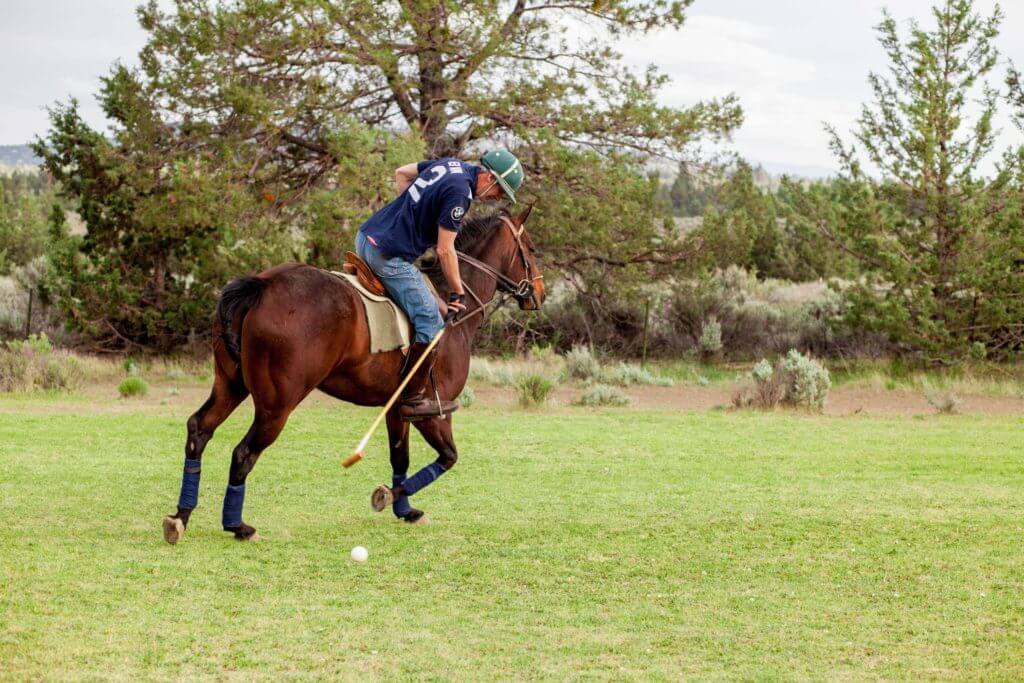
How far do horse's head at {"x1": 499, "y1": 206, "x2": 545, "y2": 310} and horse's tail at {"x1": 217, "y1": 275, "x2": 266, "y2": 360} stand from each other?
225cm

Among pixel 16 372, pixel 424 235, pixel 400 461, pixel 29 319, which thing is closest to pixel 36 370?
pixel 16 372

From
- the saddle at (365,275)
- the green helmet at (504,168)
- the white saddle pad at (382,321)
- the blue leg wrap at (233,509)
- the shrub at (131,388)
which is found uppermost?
the green helmet at (504,168)

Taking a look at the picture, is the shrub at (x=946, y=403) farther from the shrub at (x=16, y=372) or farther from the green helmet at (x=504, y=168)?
the shrub at (x=16, y=372)

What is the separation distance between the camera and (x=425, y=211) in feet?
28.3

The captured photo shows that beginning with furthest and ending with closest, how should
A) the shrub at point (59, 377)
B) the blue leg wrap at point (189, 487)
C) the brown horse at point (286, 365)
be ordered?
the shrub at point (59, 377), the blue leg wrap at point (189, 487), the brown horse at point (286, 365)

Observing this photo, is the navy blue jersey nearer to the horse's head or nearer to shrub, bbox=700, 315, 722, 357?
the horse's head

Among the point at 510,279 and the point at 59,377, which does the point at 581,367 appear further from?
the point at 510,279

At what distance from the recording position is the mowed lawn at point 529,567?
580cm

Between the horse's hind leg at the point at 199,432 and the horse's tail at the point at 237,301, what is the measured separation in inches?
14.9

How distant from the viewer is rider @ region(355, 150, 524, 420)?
28.0ft

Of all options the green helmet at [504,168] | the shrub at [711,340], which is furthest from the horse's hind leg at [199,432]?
the shrub at [711,340]

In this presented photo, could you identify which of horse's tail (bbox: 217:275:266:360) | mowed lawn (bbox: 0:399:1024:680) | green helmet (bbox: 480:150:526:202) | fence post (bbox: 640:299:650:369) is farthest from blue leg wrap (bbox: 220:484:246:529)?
fence post (bbox: 640:299:650:369)

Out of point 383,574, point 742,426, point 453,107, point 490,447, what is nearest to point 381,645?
point 383,574

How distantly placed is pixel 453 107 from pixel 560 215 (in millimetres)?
3317
